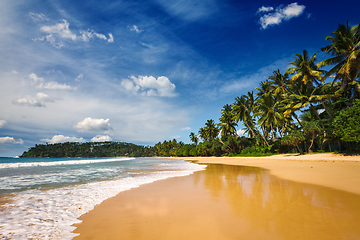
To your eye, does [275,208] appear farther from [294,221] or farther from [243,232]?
[243,232]

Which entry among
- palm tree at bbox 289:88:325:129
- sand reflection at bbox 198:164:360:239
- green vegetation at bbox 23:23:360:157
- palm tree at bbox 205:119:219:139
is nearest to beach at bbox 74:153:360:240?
sand reflection at bbox 198:164:360:239

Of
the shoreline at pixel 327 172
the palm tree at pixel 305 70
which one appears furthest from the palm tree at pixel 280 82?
the shoreline at pixel 327 172

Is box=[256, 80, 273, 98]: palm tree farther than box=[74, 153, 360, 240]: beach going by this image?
Yes

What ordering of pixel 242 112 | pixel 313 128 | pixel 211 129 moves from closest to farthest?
pixel 313 128 → pixel 242 112 → pixel 211 129

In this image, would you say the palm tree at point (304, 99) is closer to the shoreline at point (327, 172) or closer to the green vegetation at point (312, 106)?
the green vegetation at point (312, 106)

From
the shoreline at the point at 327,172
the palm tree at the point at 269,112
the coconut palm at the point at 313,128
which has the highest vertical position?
the palm tree at the point at 269,112

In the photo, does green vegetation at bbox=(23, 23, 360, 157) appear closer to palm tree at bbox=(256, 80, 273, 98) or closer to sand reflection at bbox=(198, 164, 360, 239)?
palm tree at bbox=(256, 80, 273, 98)

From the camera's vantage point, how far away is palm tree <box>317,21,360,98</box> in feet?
58.9

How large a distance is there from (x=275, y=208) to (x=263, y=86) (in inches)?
1512

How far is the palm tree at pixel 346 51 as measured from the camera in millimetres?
17938

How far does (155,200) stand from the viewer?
5090 mm

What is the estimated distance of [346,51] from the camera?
19.0 m

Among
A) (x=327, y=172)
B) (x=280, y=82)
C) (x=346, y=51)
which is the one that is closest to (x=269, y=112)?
(x=280, y=82)

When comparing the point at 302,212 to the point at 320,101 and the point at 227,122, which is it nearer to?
the point at 320,101
